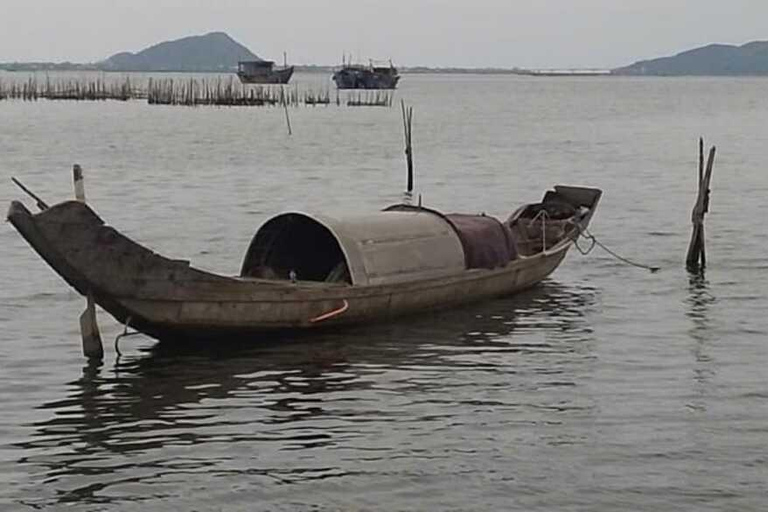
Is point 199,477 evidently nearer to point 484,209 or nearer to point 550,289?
point 550,289

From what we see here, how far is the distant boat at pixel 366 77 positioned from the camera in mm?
111000

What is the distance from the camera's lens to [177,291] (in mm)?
13922

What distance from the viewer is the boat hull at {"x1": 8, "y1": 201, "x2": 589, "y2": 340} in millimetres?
13109

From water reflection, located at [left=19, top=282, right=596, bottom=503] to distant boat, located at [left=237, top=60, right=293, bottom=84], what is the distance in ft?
328

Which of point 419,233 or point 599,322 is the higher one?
point 419,233

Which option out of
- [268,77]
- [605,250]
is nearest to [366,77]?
[268,77]

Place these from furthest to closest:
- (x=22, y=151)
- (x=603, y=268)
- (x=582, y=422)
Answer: (x=22, y=151)
(x=603, y=268)
(x=582, y=422)

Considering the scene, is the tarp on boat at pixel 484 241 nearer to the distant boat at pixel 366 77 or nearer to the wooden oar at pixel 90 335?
the wooden oar at pixel 90 335

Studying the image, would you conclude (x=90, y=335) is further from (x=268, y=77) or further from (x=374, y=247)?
(x=268, y=77)

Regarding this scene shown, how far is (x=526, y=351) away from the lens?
15.3 metres

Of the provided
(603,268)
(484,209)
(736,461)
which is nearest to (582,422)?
(736,461)

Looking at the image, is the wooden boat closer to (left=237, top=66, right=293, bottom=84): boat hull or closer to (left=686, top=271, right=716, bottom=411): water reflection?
(left=686, top=271, right=716, bottom=411): water reflection

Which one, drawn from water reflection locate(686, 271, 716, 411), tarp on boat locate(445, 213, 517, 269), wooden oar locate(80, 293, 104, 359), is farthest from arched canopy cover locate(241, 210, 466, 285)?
water reflection locate(686, 271, 716, 411)

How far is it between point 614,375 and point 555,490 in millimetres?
3978
